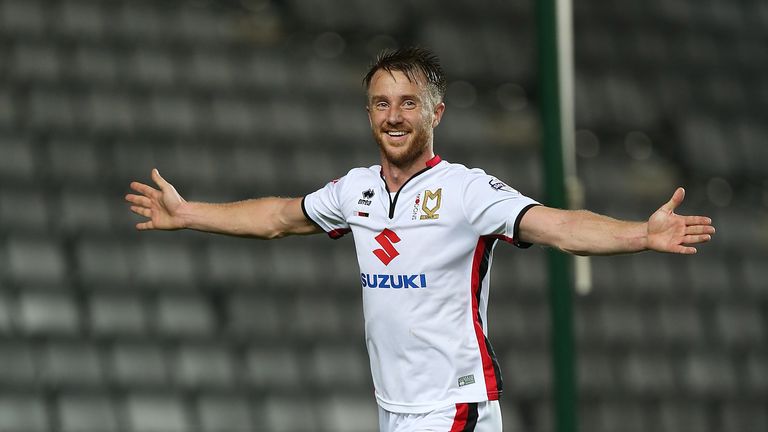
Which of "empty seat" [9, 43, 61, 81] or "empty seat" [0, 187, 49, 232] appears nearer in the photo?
"empty seat" [0, 187, 49, 232]

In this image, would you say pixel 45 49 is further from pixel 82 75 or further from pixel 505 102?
pixel 505 102

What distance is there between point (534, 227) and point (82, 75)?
487 cm

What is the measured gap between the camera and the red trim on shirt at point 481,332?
4066 mm

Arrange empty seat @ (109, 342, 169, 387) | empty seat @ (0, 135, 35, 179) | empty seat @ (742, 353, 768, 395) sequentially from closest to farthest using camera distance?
empty seat @ (109, 342, 169, 387) → empty seat @ (0, 135, 35, 179) → empty seat @ (742, 353, 768, 395)

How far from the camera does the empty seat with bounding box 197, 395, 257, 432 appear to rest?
759 cm

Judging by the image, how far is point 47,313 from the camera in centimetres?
751

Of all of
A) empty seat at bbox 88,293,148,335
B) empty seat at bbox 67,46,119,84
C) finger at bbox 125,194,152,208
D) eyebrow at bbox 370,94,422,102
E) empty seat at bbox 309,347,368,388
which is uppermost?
empty seat at bbox 67,46,119,84

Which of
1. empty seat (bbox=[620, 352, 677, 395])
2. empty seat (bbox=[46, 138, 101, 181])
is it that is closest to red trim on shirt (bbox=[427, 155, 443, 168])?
empty seat (bbox=[46, 138, 101, 181])

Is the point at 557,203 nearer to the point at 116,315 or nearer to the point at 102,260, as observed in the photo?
the point at 116,315

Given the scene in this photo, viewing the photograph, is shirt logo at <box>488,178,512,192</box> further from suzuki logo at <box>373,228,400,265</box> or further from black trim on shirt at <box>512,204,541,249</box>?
suzuki logo at <box>373,228,400,265</box>

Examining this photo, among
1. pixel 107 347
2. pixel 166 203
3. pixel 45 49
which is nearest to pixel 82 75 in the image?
pixel 45 49

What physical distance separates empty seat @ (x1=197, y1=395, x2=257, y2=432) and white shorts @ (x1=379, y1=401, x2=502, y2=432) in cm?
362

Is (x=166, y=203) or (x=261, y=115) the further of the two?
(x=261, y=115)

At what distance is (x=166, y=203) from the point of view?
4672mm
